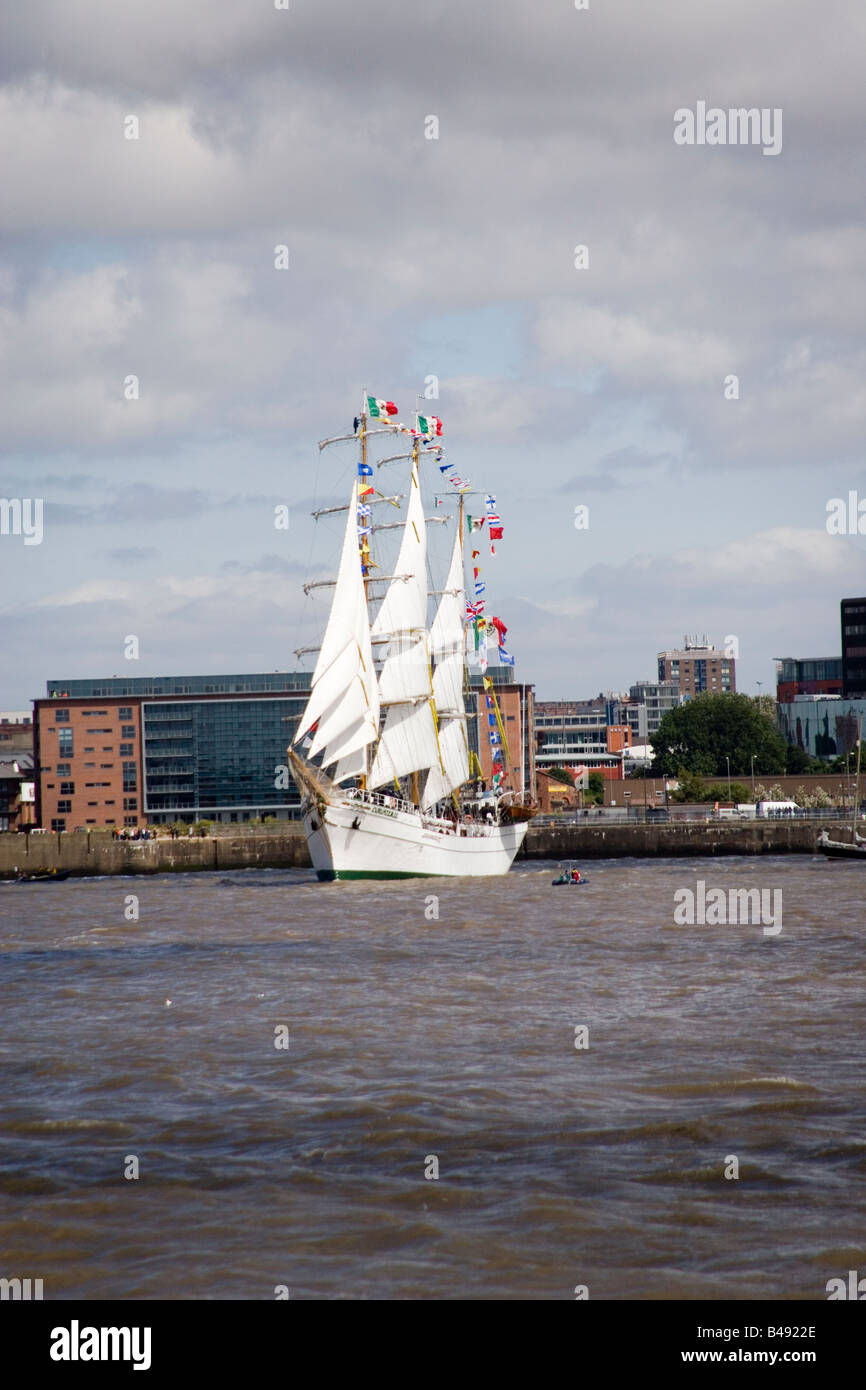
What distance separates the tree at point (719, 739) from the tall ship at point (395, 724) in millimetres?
93843

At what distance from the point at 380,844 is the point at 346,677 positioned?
8.36 meters

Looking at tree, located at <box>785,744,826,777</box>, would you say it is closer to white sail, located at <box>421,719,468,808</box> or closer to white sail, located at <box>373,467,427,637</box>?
white sail, located at <box>421,719,468,808</box>

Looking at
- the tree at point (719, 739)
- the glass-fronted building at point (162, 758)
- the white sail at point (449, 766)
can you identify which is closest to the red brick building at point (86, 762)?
the glass-fronted building at point (162, 758)

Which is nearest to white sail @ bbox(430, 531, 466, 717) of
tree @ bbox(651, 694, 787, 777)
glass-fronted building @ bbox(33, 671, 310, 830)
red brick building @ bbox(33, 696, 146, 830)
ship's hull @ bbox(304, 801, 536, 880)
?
ship's hull @ bbox(304, 801, 536, 880)

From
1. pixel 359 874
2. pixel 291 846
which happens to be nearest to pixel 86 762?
pixel 291 846

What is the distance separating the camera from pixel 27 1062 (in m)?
22.6

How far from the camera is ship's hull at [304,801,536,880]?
71.7 metres

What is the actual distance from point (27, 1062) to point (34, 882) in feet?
240

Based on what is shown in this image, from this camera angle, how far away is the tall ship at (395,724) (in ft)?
236

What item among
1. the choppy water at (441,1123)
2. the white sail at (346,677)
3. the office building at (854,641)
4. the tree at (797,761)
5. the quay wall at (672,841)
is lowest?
the quay wall at (672,841)

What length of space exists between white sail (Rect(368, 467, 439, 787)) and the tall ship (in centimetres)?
5

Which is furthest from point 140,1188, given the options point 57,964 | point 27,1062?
point 57,964

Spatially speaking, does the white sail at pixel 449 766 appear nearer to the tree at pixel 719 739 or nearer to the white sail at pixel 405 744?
the white sail at pixel 405 744
